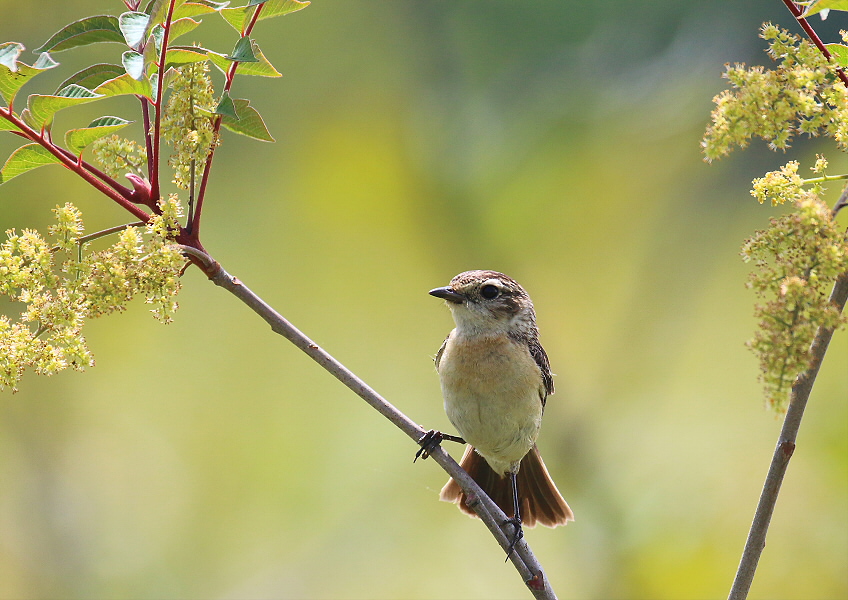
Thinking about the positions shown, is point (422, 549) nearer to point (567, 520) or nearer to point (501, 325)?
point (567, 520)

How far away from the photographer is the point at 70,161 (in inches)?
70.8

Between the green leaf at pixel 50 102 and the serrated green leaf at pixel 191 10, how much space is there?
290 mm

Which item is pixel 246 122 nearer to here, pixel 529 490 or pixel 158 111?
pixel 158 111

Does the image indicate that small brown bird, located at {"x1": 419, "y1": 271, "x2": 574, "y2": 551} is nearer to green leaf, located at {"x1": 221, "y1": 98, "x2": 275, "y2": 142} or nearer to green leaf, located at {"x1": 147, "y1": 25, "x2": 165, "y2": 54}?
green leaf, located at {"x1": 221, "y1": 98, "x2": 275, "y2": 142}

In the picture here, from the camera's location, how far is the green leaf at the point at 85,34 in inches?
68.6

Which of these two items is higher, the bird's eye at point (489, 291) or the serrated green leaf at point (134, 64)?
the bird's eye at point (489, 291)

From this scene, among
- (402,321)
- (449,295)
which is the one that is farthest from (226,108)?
(402,321)

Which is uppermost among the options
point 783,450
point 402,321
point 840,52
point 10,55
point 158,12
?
point 402,321

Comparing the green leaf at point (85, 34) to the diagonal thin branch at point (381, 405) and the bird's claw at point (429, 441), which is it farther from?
the bird's claw at point (429, 441)

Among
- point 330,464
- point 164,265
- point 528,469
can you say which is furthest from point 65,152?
point 330,464

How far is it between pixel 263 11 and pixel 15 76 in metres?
0.59

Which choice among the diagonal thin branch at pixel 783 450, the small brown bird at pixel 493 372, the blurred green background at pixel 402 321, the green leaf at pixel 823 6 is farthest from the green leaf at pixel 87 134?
the blurred green background at pixel 402 321

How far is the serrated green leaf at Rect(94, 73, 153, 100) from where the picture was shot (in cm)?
169

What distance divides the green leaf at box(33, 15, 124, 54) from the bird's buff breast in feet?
7.38
